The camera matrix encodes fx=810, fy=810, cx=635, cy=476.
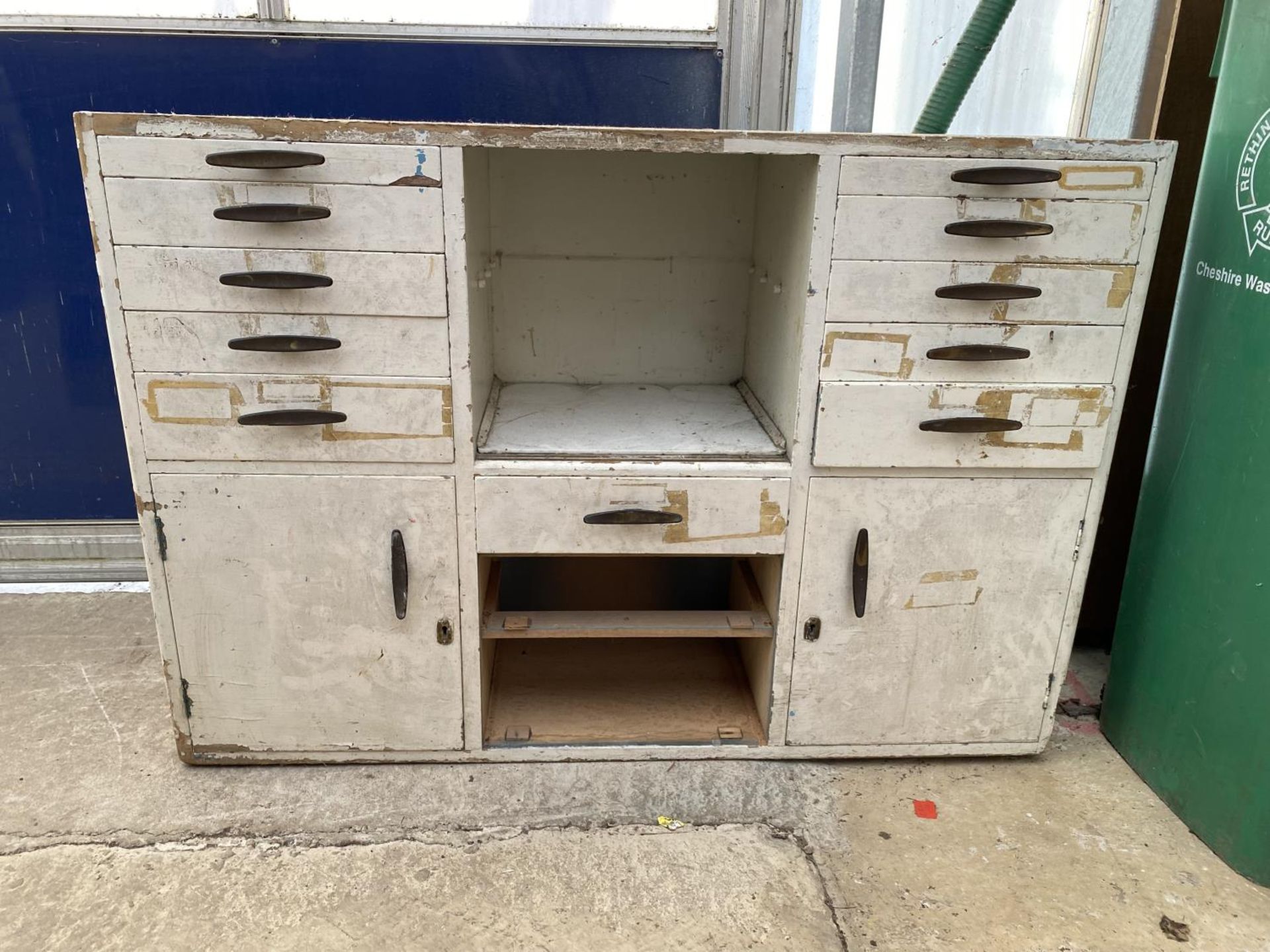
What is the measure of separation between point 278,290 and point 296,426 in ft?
0.77

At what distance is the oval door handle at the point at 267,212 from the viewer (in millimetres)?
1299

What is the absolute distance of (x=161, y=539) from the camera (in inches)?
59.2

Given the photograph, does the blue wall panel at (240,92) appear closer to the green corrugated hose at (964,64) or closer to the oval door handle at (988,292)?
the green corrugated hose at (964,64)

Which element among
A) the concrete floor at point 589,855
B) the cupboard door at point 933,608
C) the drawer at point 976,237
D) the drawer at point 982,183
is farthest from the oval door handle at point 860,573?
the drawer at point 982,183

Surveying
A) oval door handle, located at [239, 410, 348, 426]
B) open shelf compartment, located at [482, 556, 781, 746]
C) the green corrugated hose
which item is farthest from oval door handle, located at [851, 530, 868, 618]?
oval door handle, located at [239, 410, 348, 426]

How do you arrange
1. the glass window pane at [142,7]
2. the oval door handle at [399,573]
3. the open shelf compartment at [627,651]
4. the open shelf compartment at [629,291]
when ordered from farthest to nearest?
1. the glass window pane at [142,7]
2. the open shelf compartment at [629,291]
3. the open shelf compartment at [627,651]
4. the oval door handle at [399,573]

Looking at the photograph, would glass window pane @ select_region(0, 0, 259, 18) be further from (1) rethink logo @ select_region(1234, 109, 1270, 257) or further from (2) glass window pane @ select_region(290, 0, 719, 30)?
(1) rethink logo @ select_region(1234, 109, 1270, 257)

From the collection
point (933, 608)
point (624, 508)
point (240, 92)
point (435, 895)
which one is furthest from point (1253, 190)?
point (240, 92)

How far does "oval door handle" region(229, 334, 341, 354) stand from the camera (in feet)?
4.50

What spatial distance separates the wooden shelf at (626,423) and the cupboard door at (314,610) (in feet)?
0.76

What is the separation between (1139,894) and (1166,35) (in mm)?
1745

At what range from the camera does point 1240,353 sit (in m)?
1.43

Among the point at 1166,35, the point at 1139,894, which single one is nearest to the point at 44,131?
the point at 1166,35

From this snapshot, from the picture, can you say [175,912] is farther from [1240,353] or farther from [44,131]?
[1240,353]
